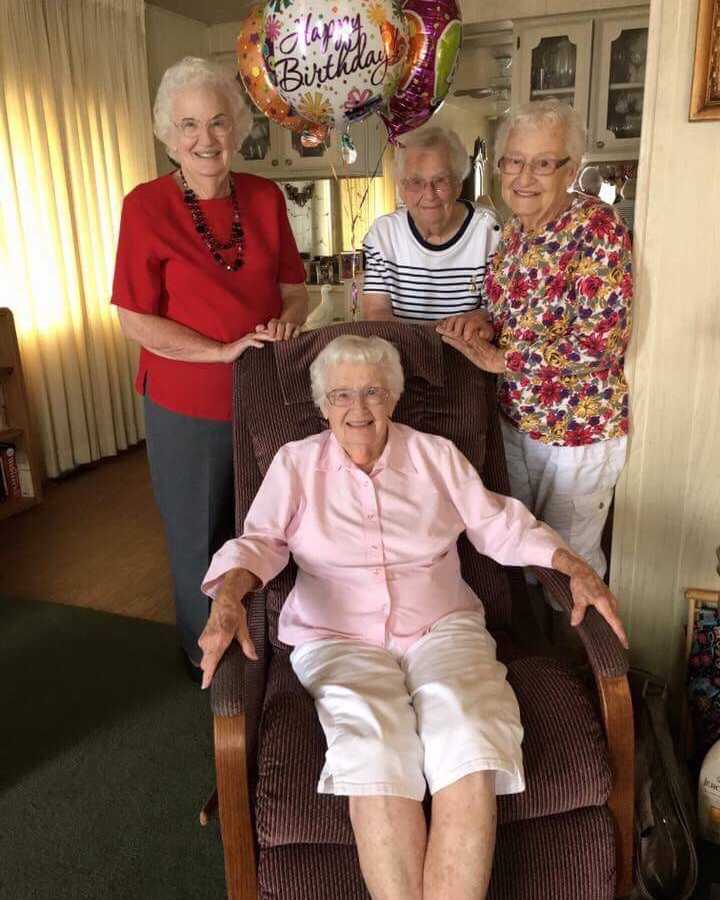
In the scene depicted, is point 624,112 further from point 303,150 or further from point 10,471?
point 10,471

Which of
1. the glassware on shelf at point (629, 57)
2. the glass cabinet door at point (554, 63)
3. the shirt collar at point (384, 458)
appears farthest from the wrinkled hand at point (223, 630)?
the glassware on shelf at point (629, 57)

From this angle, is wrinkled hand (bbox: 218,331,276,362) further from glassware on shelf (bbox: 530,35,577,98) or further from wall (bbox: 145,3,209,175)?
wall (bbox: 145,3,209,175)

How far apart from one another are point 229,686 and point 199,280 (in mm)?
1022

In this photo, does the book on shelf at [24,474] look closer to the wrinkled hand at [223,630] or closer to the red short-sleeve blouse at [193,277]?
the red short-sleeve blouse at [193,277]

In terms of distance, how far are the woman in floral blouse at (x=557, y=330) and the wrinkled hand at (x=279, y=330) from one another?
0.38m

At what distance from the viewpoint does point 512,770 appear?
1.25 metres

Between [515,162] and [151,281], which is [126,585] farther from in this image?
[515,162]

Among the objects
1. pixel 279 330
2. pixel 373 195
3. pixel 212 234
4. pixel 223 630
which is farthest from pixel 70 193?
pixel 223 630

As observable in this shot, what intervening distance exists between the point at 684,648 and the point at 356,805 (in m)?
1.10

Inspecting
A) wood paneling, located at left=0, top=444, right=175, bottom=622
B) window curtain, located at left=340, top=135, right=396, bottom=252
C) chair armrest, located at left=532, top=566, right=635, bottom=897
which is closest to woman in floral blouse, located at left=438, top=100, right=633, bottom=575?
chair armrest, located at left=532, top=566, right=635, bottom=897

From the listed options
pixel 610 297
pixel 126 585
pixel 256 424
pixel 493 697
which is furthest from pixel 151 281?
pixel 126 585

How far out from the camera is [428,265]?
6.77 feet

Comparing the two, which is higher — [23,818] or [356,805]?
[356,805]

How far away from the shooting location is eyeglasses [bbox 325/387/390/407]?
159 cm
